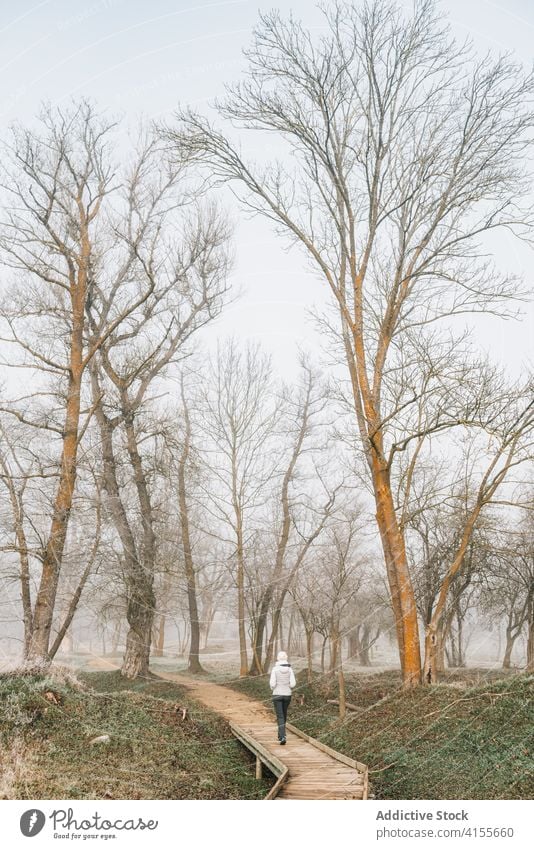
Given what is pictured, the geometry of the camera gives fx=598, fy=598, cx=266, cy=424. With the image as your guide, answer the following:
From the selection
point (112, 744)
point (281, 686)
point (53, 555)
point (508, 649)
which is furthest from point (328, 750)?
point (508, 649)

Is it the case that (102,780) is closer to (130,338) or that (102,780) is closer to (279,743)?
(279,743)

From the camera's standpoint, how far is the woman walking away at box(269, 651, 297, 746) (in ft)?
15.4

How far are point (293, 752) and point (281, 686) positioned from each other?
1.81 feet

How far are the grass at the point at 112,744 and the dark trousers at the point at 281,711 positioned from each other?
0.35m

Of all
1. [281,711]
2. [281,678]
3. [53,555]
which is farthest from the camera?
[53,555]

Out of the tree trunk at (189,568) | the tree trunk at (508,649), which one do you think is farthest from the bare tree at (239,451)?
the tree trunk at (508,649)

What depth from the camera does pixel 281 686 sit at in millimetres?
4742

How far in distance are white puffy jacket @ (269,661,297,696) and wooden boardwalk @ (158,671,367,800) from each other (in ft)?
1.48

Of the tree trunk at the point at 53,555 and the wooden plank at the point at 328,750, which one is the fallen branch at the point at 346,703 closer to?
the wooden plank at the point at 328,750

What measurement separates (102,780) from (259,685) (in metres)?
1.70

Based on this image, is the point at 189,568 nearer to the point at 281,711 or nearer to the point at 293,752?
the point at 281,711

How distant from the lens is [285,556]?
16.7 feet

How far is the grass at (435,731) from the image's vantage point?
411 centimetres


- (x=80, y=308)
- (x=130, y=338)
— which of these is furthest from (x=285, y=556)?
(x=80, y=308)
